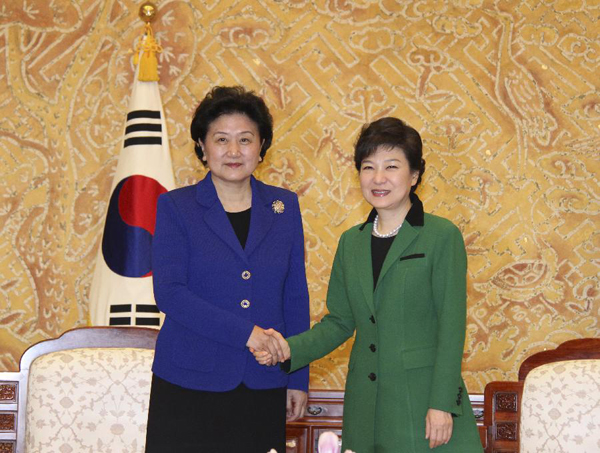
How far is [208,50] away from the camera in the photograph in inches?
158

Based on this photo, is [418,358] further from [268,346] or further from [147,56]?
[147,56]

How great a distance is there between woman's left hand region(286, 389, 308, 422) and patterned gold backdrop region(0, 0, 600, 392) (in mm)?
1586

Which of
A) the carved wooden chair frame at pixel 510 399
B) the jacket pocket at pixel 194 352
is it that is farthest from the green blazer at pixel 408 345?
the carved wooden chair frame at pixel 510 399

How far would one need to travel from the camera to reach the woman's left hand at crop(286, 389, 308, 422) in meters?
2.33

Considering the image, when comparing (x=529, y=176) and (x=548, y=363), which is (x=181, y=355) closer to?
(x=548, y=363)

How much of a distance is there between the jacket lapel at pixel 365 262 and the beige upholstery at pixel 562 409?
1.89 ft

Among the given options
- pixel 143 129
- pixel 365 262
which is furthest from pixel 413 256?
pixel 143 129

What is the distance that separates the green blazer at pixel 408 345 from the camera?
2084mm

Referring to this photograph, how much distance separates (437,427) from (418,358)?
0.62ft

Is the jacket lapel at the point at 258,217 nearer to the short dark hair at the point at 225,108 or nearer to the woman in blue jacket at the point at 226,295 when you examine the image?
the woman in blue jacket at the point at 226,295

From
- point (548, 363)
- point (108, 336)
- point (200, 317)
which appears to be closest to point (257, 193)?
point (200, 317)

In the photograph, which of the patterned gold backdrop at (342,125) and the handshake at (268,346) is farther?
the patterned gold backdrop at (342,125)

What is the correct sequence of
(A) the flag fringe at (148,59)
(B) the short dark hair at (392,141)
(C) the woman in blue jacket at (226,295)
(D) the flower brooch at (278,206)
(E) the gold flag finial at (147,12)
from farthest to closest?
(E) the gold flag finial at (147,12) → (A) the flag fringe at (148,59) → (D) the flower brooch at (278,206) → (B) the short dark hair at (392,141) → (C) the woman in blue jacket at (226,295)

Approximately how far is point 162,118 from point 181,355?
1.96m
